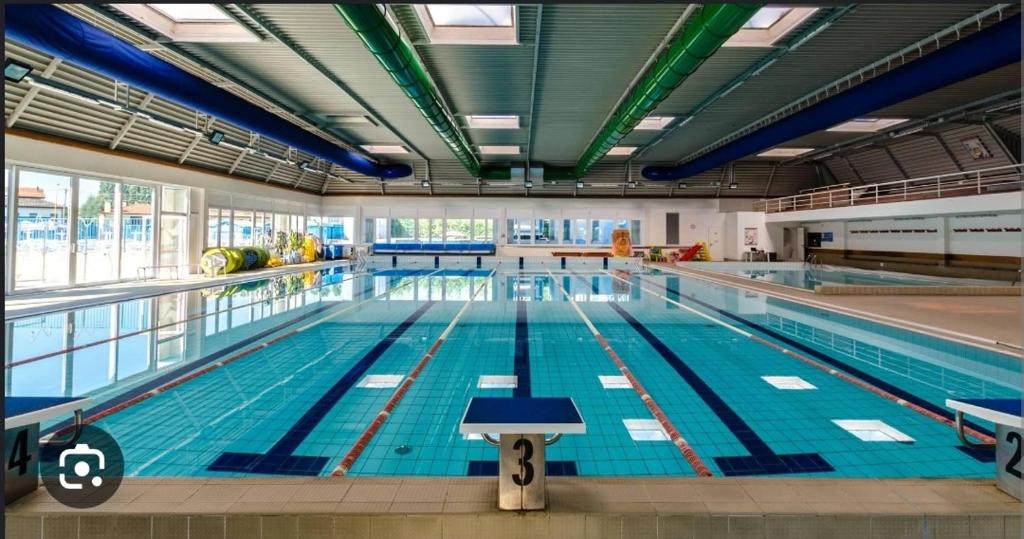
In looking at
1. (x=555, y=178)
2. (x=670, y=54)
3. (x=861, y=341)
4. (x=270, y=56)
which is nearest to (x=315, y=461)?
(x=861, y=341)

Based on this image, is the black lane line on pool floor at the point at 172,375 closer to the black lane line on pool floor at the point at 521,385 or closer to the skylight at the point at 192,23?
the black lane line on pool floor at the point at 521,385

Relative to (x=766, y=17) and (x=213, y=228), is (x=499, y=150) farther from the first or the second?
(x=766, y=17)

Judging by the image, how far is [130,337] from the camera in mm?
5699

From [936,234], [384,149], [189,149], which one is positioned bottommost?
[936,234]

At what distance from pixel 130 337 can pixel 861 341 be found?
801 cm

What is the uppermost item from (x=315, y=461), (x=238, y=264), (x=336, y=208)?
(x=336, y=208)

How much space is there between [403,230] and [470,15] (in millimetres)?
15485

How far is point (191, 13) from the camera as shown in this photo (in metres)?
6.34

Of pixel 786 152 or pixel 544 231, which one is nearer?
pixel 786 152

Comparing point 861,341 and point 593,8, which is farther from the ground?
point 593,8

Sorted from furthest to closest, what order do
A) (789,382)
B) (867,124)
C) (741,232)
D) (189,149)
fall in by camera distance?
(741,232)
(189,149)
(867,124)
(789,382)

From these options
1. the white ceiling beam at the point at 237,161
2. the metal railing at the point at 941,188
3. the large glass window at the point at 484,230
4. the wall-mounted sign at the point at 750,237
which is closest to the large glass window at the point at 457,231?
the large glass window at the point at 484,230

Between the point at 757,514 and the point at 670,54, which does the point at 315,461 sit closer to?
the point at 757,514

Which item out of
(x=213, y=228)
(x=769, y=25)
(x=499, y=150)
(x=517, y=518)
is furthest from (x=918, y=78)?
(x=213, y=228)
